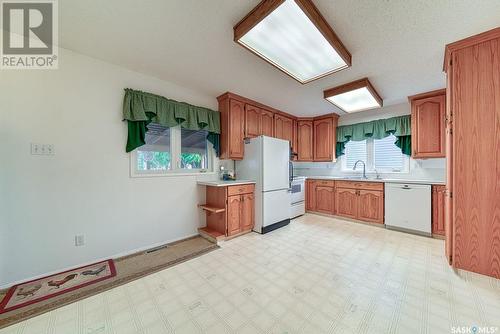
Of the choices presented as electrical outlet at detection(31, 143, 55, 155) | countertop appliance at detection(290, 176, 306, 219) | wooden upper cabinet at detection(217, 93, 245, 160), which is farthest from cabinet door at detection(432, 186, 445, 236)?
electrical outlet at detection(31, 143, 55, 155)

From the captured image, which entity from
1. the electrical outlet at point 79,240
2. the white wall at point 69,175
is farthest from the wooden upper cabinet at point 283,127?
the electrical outlet at point 79,240

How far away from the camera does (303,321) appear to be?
1381mm

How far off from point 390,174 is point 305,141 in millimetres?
1912

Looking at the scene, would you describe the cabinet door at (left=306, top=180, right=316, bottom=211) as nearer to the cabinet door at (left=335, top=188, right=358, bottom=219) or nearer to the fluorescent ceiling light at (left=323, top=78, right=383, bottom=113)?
the cabinet door at (left=335, top=188, right=358, bottom=219)

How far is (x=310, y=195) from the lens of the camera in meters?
4.45

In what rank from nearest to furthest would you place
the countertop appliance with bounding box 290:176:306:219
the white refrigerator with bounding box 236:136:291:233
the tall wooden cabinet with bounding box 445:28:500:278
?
the tall wooden cabinet with bounding box 445:28:500:278 → the white refrigerator with bounding box 236:136:291:233 → the countertop appliance with bounding box 290:176:306:219

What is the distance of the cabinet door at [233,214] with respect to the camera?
9.55 feet

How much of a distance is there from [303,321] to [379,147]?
3.94m

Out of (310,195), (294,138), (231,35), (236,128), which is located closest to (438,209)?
(310,195)

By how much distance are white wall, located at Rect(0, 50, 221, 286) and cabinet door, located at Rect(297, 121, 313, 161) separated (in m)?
3.30

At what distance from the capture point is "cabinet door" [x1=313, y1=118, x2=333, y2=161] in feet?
14.6

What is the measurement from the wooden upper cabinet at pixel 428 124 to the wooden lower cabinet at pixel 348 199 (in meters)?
0.90

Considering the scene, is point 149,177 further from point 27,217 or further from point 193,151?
point 27,217

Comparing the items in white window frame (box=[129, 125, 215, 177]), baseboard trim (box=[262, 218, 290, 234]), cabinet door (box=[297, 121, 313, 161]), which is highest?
cabinet door (box=[297, 121, 313, 161])
